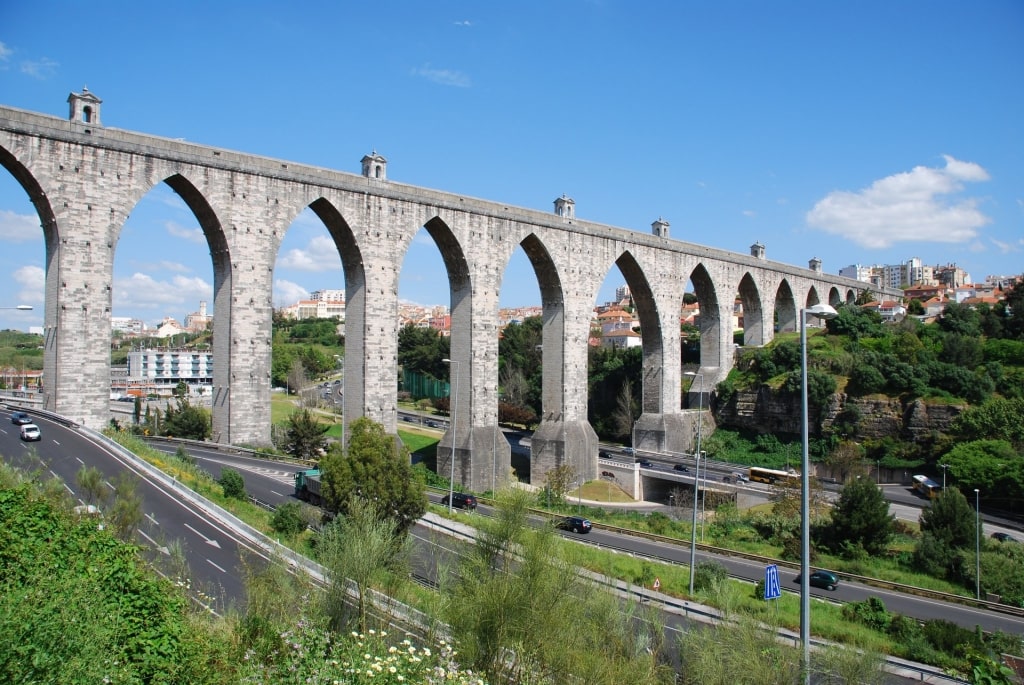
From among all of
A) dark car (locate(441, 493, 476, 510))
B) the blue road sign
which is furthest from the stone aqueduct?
the blue road sign

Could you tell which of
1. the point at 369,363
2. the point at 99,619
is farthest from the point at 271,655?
the point at 369,363

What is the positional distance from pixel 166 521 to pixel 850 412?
38042 millimetres

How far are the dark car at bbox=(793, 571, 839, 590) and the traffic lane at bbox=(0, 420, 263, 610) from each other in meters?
15.4

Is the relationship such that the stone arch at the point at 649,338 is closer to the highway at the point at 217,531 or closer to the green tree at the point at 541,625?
the highway at the point at 217,531

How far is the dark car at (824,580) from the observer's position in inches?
805

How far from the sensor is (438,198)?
31.6 metres

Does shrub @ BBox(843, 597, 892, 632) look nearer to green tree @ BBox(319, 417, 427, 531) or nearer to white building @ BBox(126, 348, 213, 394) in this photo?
green tree @ BBox(319, 417, 427, 531)

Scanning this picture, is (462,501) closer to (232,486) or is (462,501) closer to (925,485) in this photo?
(232,486)

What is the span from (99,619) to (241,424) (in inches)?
801

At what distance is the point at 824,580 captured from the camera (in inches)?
809

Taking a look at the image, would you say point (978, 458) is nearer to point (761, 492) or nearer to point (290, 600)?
point (761, 492)

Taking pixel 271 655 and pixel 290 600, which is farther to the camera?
pixel 290 600

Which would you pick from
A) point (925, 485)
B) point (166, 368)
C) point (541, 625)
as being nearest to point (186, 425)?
point (541, 625)

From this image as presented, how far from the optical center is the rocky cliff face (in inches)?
1545
